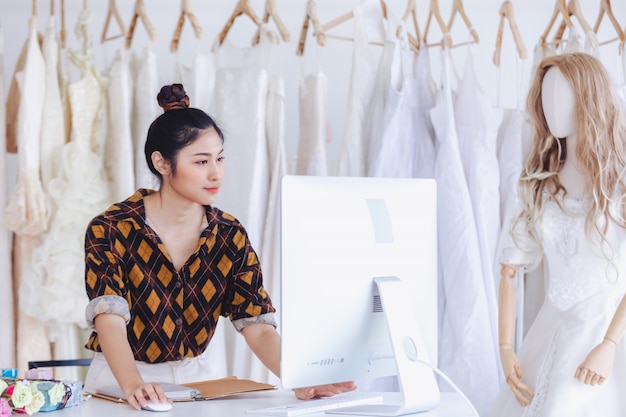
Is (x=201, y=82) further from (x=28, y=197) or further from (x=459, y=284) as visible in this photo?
(x=459, y=284)

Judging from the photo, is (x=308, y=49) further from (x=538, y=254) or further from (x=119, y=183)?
(x=538, y=254)

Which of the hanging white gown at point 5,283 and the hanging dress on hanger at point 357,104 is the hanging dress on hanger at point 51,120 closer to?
the hanging white gown at point 5,283

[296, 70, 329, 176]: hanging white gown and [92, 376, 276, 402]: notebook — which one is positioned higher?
[296, 70, 329, 176]: hanging white gown

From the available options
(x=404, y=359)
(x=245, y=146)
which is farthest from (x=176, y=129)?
(x=245, y=146)

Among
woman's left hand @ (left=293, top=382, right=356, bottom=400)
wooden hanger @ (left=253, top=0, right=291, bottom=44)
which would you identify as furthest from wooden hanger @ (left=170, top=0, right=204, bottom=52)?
woman's left hand @ (left=293, top=382, right=356, bottom=400)

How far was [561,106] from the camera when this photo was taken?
2.30m

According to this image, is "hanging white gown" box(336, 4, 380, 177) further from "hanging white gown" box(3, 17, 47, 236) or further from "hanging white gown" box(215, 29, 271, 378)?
"hanging white gown" box(3, 17, 47, 236)

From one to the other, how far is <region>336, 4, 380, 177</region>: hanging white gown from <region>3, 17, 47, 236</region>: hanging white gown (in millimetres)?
974

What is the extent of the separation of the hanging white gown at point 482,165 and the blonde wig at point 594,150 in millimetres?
516

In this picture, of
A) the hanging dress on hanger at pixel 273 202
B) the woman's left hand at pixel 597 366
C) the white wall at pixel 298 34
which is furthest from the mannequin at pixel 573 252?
the white wall at pixel 298 34

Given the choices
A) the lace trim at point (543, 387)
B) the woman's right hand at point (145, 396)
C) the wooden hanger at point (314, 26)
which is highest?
the wooden hanger at point (314, 26)

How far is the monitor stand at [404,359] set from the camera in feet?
5.50

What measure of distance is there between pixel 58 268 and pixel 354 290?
1.40 m

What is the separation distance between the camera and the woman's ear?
202 cm
